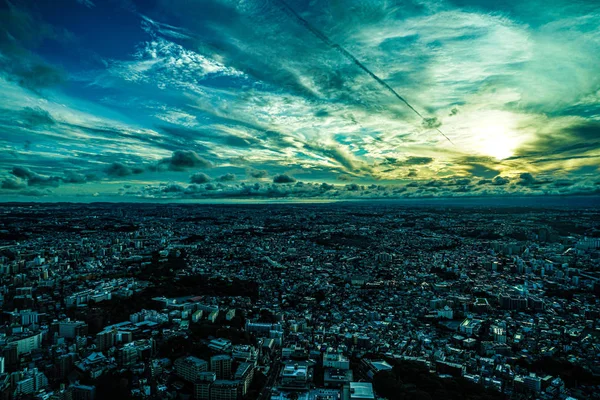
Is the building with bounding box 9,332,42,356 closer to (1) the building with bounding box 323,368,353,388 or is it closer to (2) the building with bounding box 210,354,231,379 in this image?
(2) the building with bounding box 210,354,231,379

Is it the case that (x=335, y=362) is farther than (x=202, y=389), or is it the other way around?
(x=335, y=362)

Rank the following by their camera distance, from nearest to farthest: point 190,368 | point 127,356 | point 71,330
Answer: point 190,368 → point 127,356 → point 71,330

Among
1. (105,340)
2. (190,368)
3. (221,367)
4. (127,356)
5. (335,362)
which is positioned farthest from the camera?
(105,340)

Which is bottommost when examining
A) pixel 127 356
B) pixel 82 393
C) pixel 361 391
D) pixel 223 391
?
pixel 82 393

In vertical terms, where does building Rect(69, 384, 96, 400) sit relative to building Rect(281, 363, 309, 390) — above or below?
below

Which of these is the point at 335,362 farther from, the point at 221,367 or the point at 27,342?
the point at 27,342

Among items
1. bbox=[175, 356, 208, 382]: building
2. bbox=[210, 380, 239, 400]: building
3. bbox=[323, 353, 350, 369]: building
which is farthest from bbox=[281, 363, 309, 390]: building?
bbox=[175, 356, 208, 382]: building

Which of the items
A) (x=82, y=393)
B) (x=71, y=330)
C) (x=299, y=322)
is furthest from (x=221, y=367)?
(x=71, y=330)
